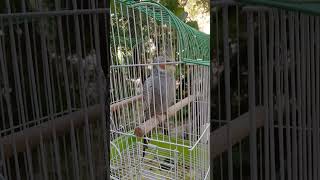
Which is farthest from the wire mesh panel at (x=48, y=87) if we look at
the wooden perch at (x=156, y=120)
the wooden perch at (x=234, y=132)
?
the wooden perch at (x=156, y=120)

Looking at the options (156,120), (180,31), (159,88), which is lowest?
(156,120)

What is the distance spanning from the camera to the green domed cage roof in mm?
1246

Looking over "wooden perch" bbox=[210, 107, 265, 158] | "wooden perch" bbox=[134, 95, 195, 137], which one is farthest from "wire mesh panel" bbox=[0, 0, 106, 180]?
"wooden perch" bbox=[134, 95, 195, 137]

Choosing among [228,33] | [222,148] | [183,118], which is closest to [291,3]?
[228,33]

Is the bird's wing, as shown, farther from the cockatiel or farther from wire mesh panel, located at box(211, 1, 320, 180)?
wire mesh panel, located at box(211, 1, 320, 180)

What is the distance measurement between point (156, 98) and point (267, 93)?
84 centimetres

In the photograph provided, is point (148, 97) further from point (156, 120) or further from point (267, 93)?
point (267, 93)

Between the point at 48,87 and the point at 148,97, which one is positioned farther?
the point at 148,97

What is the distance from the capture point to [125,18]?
148 centimetres

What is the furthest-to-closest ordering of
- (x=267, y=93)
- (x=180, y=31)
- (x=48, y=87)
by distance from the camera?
(x=180, y=31) < (x=48, y=87) < (x=267, y=93)

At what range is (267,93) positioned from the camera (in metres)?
0.49

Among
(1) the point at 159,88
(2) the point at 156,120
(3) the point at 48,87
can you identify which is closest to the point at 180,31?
(1) the point at 159,88

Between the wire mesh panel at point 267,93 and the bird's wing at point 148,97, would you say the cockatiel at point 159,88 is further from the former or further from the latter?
the wire mesh panel at point 267,93

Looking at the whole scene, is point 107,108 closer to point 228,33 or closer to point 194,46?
point 228,33
